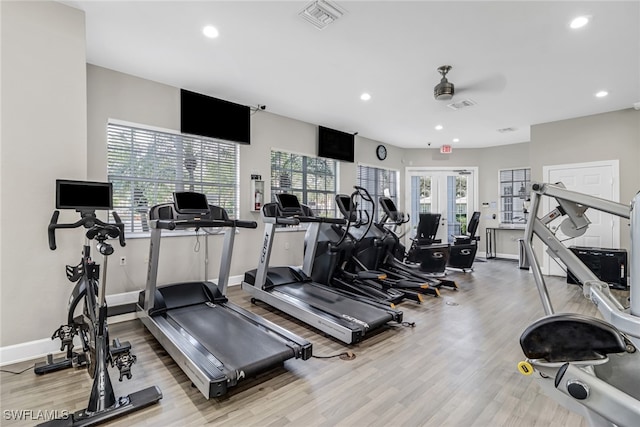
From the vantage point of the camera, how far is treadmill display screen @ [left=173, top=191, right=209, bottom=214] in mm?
3168

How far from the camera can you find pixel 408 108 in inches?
218

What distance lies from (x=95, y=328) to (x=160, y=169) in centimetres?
303

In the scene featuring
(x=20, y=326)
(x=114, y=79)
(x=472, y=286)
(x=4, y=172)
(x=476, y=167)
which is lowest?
(x=472, y=286)

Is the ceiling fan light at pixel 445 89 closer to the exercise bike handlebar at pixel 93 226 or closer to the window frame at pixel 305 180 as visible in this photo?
the window frame at pixel 305 180

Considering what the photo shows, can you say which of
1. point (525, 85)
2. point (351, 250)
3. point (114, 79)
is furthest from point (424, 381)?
point (114, 79)

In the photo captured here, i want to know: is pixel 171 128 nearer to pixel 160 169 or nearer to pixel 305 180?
pixel 160 169

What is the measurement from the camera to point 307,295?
13.0ft

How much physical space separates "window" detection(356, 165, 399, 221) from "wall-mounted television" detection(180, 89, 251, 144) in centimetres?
335

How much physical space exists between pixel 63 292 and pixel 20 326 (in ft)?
1.24

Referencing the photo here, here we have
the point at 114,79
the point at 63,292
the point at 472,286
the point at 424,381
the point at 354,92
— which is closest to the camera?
the point at 424,381

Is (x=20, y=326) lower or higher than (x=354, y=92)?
lower

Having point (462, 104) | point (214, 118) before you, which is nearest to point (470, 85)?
point (462, 104)

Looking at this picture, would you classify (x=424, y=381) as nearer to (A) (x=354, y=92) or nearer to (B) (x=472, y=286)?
(B) (x=472, y=286)

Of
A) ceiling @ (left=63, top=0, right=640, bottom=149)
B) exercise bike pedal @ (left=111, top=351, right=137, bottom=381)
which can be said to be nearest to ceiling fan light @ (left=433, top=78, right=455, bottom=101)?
ceiling @ (left=63, top=0, right=640, bottom=149)
